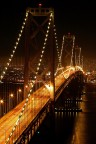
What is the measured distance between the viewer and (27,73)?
2339 cm

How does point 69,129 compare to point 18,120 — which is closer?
point 18,120

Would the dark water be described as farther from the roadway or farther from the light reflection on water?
the roadway

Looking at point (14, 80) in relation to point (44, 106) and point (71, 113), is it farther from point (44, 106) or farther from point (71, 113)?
point (44, 106)

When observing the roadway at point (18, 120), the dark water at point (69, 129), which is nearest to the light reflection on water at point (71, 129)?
the dark water at point (69, 129)

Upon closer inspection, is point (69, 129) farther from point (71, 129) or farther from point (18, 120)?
point (18, 120)

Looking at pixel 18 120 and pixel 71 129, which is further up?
pixel 18 120

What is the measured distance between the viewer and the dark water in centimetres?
2459

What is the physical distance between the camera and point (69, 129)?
29781 mm

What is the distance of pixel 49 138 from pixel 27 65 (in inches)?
176

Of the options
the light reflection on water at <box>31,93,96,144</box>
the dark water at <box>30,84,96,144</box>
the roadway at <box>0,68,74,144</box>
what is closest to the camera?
the roadway at <box>0,68,74,144</box>

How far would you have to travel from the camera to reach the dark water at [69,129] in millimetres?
24594

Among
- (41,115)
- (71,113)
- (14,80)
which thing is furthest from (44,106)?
(14,80)

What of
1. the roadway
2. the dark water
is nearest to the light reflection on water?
the dark water

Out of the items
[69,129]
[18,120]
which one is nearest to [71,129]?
[69,129]
